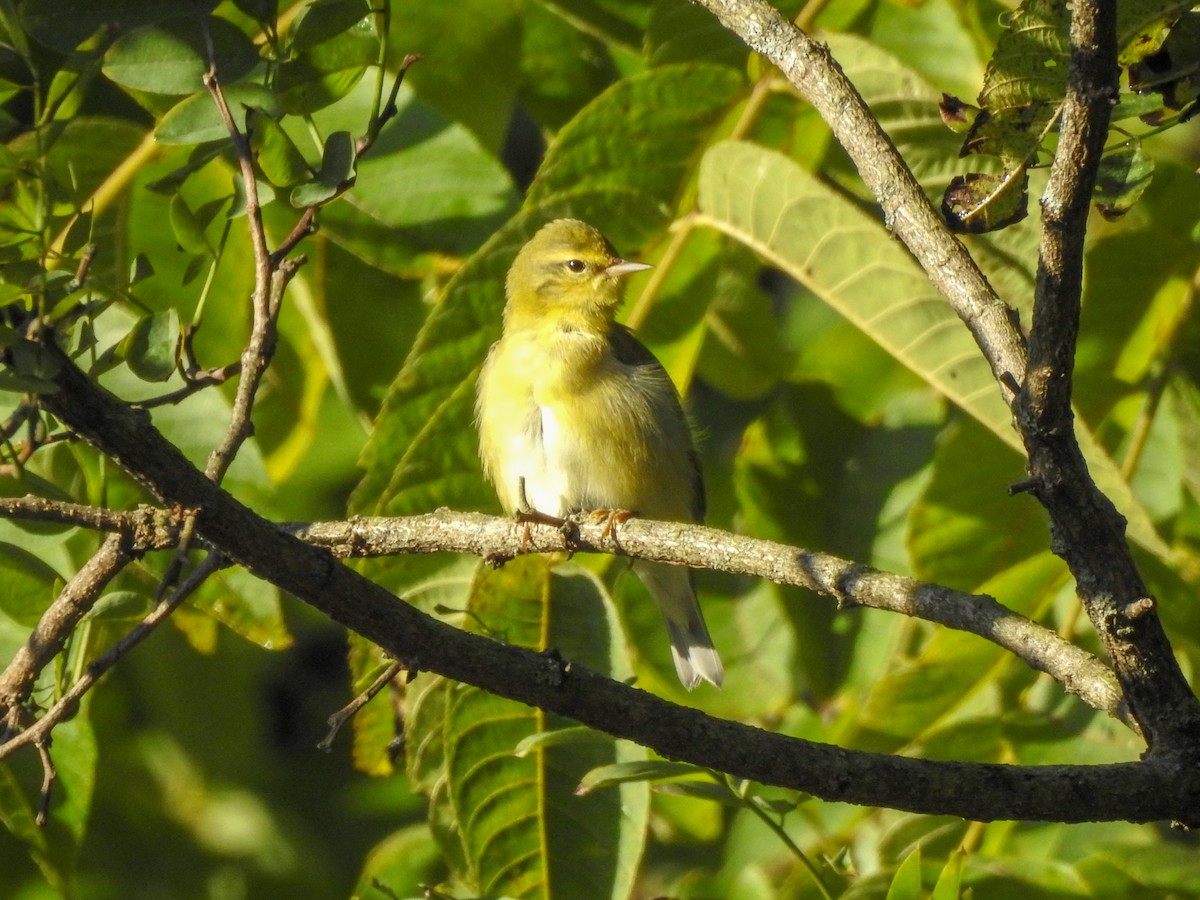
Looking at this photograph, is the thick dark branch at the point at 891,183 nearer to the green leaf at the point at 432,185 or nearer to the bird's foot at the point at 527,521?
the bird's foot at the point at 527,521

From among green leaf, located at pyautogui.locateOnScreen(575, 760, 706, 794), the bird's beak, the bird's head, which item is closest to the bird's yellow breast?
the bird's head

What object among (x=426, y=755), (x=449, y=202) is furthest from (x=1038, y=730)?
(x=449, y=202)

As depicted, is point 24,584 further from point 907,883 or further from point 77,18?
point 907,883

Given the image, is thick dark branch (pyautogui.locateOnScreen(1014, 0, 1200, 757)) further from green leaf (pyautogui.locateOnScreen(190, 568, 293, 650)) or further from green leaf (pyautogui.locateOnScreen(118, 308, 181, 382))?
green leaf (pyautogui.locateOnScreen(190, 568, 293, 650))

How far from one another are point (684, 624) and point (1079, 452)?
2520 mm

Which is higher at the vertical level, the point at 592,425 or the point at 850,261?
the point at 592,425

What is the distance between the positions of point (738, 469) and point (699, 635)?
671mm

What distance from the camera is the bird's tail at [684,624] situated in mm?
4059

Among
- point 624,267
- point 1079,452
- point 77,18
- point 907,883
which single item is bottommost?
point 907,883

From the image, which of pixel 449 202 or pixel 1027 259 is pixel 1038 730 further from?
pixel 449 202

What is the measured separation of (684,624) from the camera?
428 cm

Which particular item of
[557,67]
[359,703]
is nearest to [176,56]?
[359,703]

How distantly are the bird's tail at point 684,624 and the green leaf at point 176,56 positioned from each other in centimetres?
205

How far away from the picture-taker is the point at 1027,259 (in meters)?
3.24
